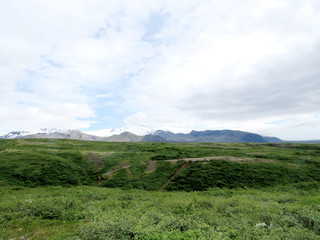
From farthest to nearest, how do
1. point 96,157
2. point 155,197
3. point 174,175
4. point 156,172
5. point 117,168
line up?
point 96,157
point 117,168
point 156,172
point 174,175
point 155,197

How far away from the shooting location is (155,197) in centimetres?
2434

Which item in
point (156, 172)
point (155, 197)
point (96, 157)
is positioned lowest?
point (155, 197)

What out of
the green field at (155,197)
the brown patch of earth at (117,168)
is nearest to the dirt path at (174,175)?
the green field at (155,197)

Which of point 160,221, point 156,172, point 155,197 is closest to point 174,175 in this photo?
point 156,172

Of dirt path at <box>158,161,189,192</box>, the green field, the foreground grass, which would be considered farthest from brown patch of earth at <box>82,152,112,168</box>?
the foreground grass

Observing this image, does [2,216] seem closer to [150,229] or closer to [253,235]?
[150,229]

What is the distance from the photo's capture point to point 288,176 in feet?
107

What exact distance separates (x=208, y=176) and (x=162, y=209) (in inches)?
688

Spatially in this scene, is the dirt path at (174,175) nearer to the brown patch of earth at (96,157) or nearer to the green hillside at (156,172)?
the green hillside at (156,172)

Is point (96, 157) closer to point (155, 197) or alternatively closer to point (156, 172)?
point (156, 172)

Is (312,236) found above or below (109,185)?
above

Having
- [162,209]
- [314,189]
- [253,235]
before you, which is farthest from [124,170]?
[314,189]

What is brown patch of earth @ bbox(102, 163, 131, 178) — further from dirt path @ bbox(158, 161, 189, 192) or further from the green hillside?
dirt path @ bbox(158, 161, 189, 192)

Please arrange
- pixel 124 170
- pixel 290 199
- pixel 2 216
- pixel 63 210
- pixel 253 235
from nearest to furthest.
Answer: pixel 253 235
pixel 2 216
pixel 63 210
pixel 290 199
pixel 124 170
